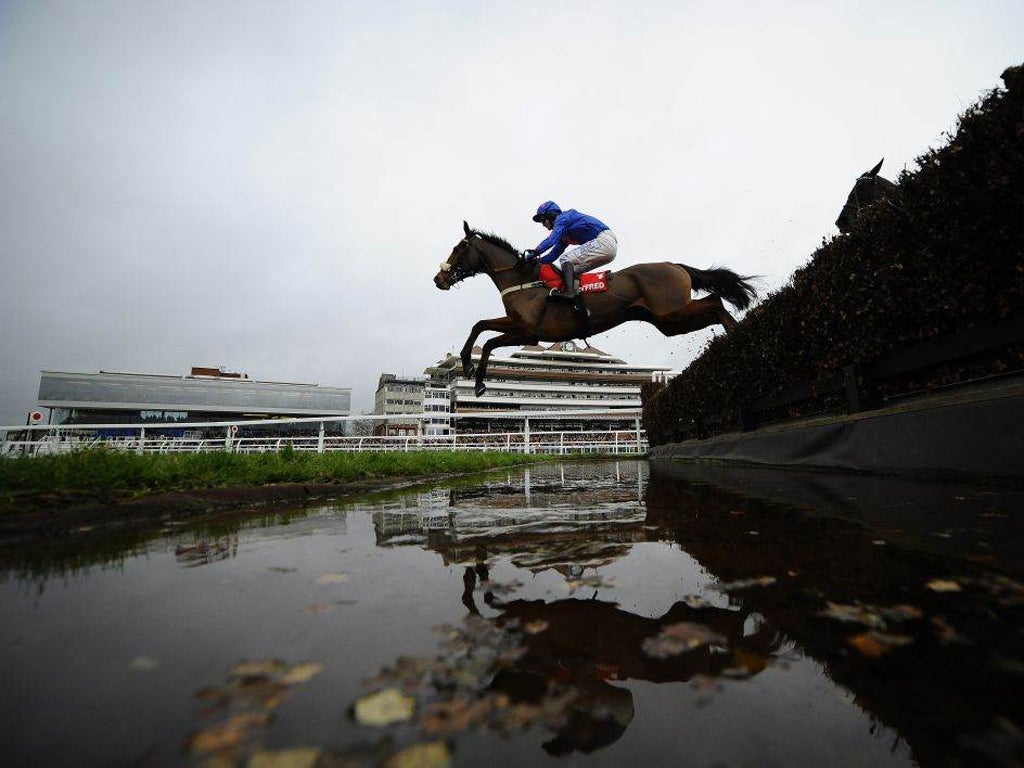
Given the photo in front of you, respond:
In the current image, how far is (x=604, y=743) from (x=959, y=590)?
1257mm

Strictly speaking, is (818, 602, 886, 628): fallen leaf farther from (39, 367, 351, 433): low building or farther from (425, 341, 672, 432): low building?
(425, 341, 672, 432): low building

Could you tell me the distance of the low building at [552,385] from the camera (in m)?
83.6

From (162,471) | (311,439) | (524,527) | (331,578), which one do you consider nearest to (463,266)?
(162,471)

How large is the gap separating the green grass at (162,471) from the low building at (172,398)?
6914cm

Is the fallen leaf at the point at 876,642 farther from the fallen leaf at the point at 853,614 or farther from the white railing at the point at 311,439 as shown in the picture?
the white railing at the point at 311,439

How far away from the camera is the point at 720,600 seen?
134 cm

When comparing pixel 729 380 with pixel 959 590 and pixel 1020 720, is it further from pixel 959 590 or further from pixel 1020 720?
pixel 1020 720

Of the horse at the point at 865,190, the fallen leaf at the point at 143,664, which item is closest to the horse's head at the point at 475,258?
the horse at the point at 865,190

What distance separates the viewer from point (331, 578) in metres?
1.69

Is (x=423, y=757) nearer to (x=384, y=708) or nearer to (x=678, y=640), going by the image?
(x=384, y=708)

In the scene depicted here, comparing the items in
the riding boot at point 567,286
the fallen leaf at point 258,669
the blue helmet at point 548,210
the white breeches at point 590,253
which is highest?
the blue helmet at point 548,210

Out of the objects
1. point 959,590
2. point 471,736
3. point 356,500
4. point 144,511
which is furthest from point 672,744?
point 356,500

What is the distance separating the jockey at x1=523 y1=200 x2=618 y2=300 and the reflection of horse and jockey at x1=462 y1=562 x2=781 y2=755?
576 cm

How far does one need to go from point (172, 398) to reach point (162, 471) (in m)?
89.2
